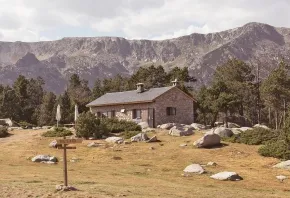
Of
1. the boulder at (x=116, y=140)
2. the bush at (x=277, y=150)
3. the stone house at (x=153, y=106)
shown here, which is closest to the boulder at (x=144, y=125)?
the stone house at (x=153, y=106)

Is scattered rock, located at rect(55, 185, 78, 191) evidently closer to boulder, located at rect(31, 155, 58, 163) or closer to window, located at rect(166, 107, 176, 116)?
boulder, located at rect(31, 155, 58, 163)

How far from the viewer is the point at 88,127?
40938 millimetres

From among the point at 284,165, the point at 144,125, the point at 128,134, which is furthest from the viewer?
the point at 144,125

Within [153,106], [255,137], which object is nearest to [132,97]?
[153,106]

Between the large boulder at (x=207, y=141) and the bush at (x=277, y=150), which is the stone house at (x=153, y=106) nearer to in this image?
the large boulder at (x=207, y=141)

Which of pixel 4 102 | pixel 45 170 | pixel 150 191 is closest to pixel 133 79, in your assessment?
pixel 4 102

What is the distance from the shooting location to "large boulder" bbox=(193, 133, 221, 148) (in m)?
35.0

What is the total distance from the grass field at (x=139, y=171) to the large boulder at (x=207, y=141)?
73 centimetres

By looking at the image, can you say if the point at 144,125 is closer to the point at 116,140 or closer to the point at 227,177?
the point at 116,140

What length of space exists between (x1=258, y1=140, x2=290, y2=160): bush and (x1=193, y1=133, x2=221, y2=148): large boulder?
13.7 ft

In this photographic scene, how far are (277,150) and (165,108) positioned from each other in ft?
71.8

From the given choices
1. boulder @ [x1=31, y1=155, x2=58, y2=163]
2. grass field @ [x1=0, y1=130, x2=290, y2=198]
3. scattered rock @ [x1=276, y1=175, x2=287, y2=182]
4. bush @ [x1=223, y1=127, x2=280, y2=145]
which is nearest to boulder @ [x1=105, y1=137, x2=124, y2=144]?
grass field @ [x1=0, y1=130, x2=290, y2=198]

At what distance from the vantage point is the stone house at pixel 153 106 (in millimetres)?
50750

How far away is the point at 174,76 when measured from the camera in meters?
77.4
